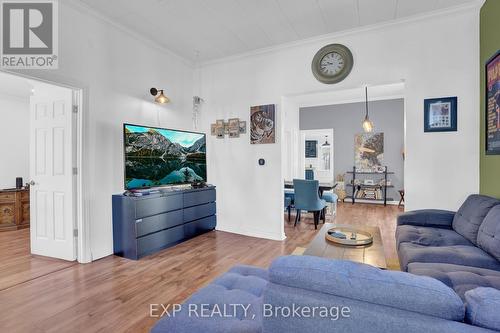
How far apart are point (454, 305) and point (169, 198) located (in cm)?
338

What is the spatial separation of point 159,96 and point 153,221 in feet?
5.98

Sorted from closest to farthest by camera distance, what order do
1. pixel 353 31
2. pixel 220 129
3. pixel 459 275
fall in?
1. pixel 459 275
2. pixel 353 31
3. pixel 220 129

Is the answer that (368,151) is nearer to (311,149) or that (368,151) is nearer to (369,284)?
(311,149)

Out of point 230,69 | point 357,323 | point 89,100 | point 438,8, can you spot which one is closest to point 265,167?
point 230,69

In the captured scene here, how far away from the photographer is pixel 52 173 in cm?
330

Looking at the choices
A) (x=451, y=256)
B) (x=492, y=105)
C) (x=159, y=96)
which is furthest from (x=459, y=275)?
(x=159, y=96)

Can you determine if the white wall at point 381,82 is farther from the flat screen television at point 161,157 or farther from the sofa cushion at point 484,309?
the sofa cushion at point 484,309

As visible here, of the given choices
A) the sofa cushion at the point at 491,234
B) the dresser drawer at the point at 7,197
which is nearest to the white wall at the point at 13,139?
the dresser drawer at the point at 7,197

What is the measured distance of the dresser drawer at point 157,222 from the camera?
10.8 ft

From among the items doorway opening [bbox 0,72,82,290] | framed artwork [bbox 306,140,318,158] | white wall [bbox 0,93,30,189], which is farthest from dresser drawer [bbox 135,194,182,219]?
framed artwork [bbox 306,140,318,158]

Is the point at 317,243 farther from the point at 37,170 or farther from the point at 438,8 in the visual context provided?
the point at 37,170

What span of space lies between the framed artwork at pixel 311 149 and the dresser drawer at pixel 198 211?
5404mm

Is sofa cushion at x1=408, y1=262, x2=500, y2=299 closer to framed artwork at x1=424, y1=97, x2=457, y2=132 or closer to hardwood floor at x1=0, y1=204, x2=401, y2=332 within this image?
hardwood floor at x1=0, y1=204, x2=401, y2=332

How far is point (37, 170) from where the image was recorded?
11.3 ft
